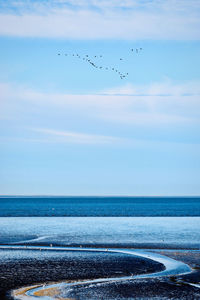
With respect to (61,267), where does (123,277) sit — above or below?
below

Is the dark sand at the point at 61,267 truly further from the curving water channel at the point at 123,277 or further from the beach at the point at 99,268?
the curving water channel at the point at 123,277

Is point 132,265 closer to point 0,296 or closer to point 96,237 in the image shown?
point 0,296

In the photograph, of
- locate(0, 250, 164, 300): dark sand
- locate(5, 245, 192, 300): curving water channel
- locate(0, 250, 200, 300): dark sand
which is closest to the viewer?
locate(0, 250, 200, 300): dark sand

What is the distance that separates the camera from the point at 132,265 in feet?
95.5

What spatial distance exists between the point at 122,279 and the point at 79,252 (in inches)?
427

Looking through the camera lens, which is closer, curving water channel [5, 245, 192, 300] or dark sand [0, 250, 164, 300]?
curving water channel [5, 245, 192, 300]

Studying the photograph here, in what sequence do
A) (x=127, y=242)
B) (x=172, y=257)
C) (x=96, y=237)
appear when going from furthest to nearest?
Answer: (x=96, y=237) < (x=127, y=242) < (x=172, y=257)

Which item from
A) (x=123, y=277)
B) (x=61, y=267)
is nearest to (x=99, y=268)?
(x=61, y=267)

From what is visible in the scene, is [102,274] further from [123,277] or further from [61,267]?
→ [61,267]

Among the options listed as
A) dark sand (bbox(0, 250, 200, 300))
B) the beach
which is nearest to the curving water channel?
the beach

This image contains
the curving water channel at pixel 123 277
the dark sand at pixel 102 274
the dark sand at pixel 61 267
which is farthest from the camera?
the dark sand at pixel 61 267

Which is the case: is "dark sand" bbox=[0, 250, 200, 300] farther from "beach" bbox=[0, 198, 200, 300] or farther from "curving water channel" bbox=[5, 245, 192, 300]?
"curving water channel" bbox=[5, 245, 192, 300]

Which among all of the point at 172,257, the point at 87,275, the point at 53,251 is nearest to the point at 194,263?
the point at 172,257

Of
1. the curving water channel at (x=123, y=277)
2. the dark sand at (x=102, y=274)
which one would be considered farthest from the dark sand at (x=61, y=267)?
the curving water channel at (x=123, y=277)
